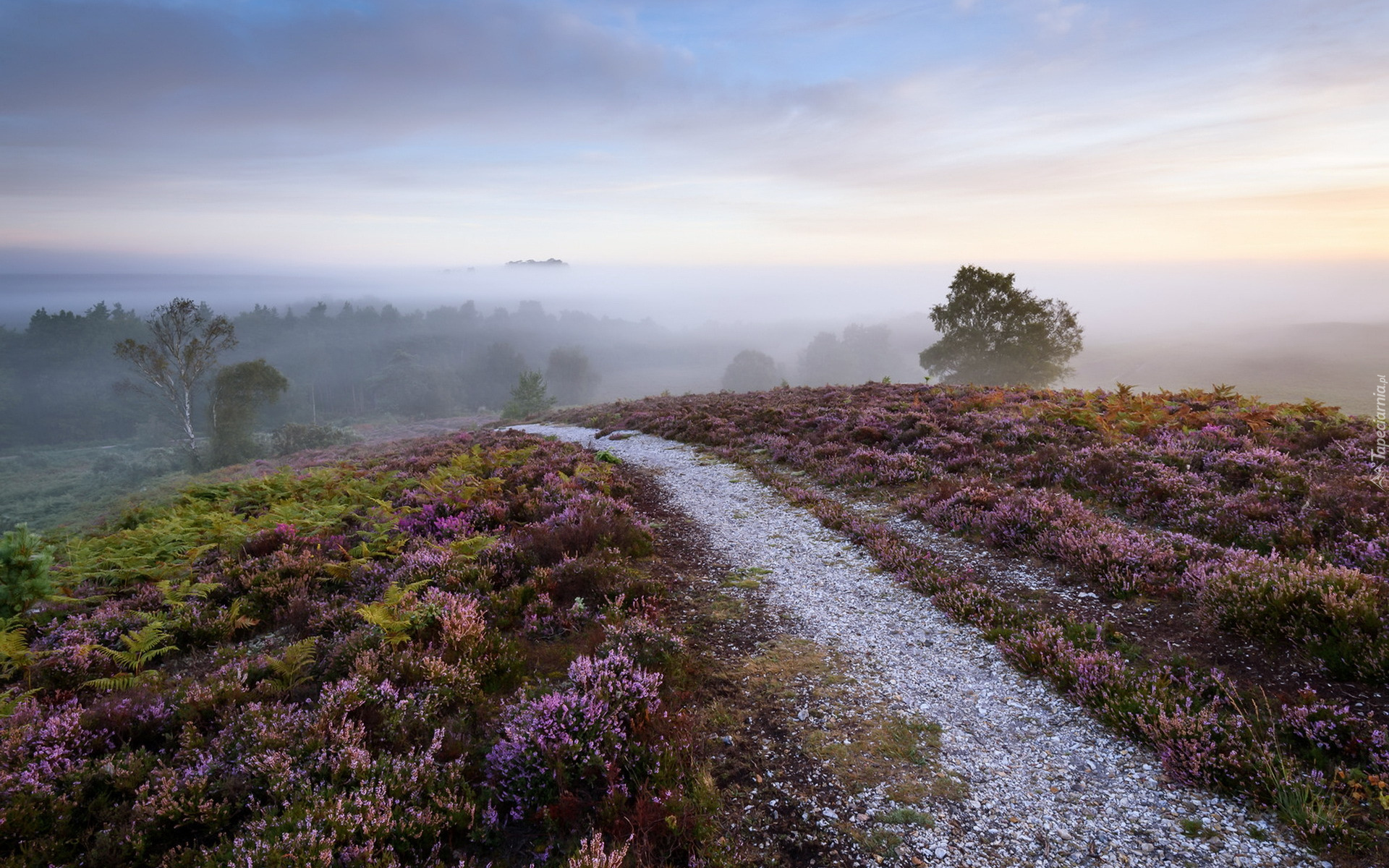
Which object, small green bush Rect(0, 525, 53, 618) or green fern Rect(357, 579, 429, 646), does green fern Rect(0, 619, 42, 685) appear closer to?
small green bush Rect(0, 525, 53, 618)

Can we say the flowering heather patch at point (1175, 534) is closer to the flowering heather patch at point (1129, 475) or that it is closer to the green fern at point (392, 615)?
the flowering heather patch at point (1129, 475)

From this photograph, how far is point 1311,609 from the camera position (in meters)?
5.83

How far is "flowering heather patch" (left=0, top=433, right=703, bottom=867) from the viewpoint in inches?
159

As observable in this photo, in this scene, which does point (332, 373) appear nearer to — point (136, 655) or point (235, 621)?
point (235, 621)

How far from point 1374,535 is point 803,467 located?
1079 cm

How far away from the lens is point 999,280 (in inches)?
2106

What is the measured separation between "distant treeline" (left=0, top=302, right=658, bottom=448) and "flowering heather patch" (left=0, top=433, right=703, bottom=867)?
246 feet

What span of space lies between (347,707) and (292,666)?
56.5 inches

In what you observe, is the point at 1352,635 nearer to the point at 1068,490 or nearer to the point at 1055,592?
the point at 1055,592

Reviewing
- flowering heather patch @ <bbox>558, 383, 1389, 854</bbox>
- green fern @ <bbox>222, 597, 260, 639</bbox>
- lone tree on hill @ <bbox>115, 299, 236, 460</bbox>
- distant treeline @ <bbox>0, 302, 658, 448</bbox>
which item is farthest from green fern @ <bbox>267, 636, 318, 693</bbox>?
distant treeline @ <bbox>0, 302, 658, 448</bbox>

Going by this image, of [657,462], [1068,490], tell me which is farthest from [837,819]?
[657,462]

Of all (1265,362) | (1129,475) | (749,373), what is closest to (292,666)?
(1129,475)

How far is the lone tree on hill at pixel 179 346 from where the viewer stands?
4650cm

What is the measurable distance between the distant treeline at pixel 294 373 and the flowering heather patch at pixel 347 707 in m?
75.0
